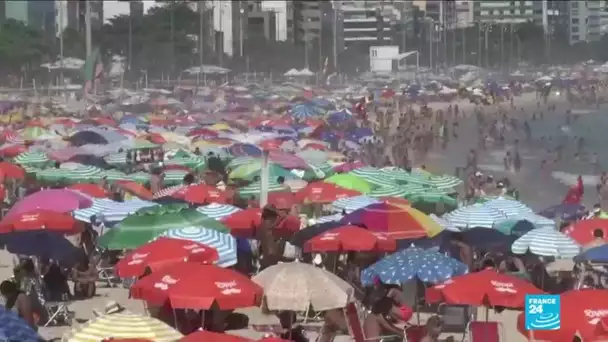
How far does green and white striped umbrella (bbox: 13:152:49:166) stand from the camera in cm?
2383

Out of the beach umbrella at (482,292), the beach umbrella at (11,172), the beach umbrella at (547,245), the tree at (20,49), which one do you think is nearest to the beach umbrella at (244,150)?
the beach umbrella at (11,172)

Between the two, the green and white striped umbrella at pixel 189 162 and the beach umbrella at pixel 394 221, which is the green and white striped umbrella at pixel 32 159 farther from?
the beach umbrella at pixel 394 221

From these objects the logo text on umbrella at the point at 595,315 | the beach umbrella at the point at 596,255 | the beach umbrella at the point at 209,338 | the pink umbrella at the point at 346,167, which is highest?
the beach umbrella at the point at 209,338

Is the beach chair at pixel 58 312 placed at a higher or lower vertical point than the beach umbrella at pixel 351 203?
lower

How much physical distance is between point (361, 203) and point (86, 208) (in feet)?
10.4

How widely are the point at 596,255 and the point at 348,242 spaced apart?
2333mm

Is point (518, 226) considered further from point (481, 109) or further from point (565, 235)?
point (481, 109)

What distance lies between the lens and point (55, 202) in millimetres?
15266

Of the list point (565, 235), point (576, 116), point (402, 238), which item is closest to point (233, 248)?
point (402, 238)

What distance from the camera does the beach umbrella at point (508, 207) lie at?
15.7 metres

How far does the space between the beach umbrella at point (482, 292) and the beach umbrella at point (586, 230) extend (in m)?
4.54

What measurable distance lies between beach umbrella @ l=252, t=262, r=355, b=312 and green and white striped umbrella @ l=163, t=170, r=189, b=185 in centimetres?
1133

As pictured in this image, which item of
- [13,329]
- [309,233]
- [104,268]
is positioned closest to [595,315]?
[13,329]

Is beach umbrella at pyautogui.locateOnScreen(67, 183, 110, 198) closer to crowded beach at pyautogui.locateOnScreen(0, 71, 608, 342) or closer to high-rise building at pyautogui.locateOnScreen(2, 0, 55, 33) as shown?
crowded beach at pyautogui.locateOnScreen(0, 71, 608, 342)
